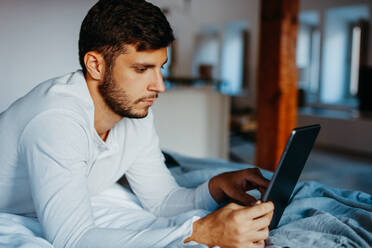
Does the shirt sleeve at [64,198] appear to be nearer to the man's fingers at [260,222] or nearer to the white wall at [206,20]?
the man's fingers at [260,222]

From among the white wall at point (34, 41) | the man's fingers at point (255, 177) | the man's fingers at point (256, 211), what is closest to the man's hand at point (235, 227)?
the man's fingers at point (256, 211)

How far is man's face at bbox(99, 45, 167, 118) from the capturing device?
42.4 inches

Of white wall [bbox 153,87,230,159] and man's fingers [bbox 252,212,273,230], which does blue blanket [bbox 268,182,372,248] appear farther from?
white wall [bbox 153,87,230,159]

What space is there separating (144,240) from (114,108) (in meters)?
0.45

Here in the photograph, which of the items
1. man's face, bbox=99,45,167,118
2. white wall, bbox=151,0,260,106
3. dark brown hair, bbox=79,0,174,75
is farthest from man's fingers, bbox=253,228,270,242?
white wall, bbox=151,0,260,106

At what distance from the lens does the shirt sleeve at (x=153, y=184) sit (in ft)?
4.38

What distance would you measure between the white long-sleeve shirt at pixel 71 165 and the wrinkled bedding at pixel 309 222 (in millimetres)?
70

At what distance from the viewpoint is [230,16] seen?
8.83 meters

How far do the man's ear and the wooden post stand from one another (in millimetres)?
2031

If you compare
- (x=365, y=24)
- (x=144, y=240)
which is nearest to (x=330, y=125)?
(x=365, y=24)

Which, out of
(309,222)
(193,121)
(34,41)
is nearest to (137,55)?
(309,222)

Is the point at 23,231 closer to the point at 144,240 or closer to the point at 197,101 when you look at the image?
the point at 144,240

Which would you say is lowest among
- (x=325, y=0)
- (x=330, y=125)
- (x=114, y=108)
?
(x=330, y=125)

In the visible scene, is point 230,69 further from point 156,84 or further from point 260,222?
point 260,222
